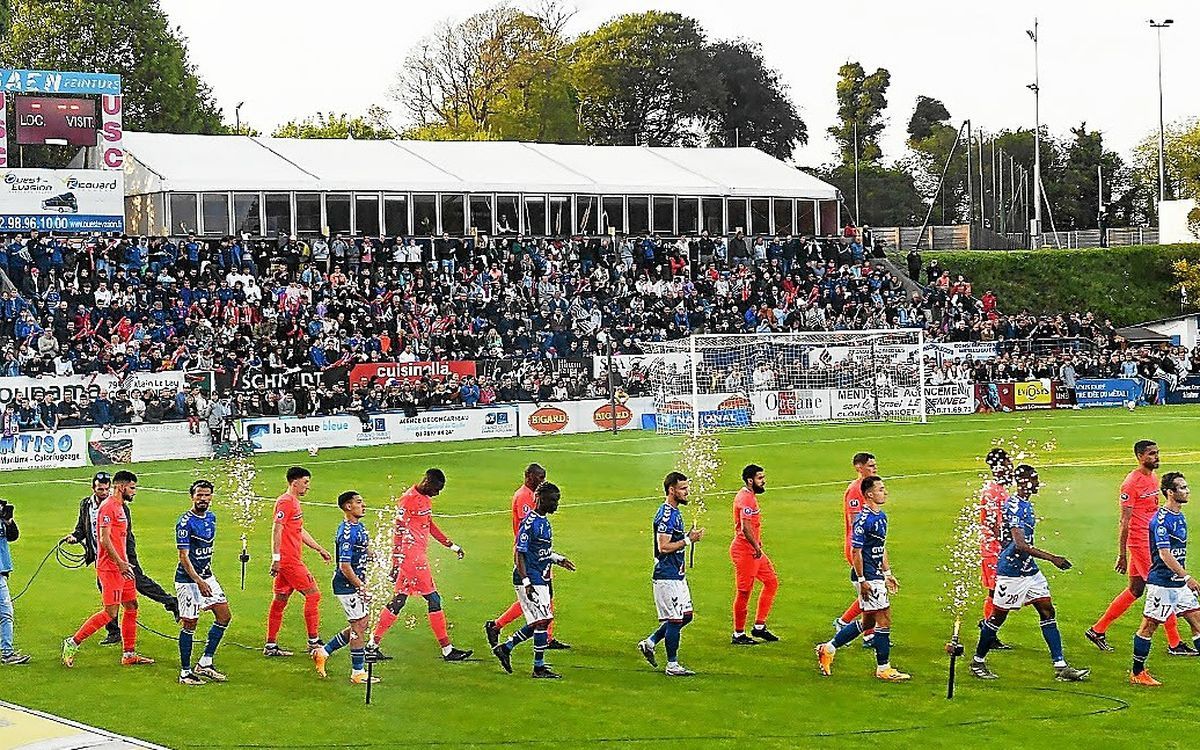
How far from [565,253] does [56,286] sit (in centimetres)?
1816

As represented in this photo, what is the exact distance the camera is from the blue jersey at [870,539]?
15.8 meters

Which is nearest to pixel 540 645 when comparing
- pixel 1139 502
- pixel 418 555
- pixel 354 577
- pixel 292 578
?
pixel 418 555

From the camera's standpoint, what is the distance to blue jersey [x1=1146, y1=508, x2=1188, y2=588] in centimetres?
1537

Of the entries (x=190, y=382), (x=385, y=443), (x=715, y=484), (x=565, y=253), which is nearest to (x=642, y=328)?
(x=565, y=253)

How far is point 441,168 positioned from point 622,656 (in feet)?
160

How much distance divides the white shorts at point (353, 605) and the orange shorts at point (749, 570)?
4.34 meters

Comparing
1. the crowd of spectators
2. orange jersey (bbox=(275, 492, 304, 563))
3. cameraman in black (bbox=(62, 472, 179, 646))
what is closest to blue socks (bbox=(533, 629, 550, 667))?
orange jersey (bbox=(275, 492, 304, 563))

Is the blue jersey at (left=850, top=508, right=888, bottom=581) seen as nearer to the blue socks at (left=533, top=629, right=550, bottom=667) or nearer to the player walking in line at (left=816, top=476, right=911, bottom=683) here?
the player walking in line at (left=816, top=476, right=911, bottom=683)

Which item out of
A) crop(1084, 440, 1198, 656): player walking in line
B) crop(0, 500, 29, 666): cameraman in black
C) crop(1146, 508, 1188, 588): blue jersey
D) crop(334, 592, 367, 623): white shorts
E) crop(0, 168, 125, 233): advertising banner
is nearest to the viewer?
crop(1146, 508, 1188, 588): blue jersey

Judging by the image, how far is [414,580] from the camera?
56.6 ft

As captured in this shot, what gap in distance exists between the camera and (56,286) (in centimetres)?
4919

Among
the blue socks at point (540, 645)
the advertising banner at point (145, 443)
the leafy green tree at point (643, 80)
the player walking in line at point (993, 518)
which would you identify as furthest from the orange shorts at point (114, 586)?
the leafy green tree at point (643, 80)

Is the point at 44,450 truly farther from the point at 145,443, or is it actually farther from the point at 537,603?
the point at 537,603

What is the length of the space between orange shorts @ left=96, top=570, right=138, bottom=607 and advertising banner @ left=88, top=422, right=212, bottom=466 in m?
24.8
